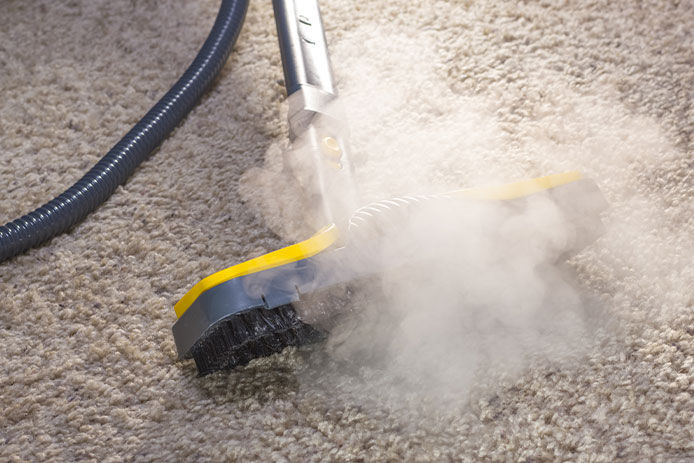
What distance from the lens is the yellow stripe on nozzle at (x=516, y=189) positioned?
77cm

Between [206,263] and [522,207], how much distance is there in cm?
42

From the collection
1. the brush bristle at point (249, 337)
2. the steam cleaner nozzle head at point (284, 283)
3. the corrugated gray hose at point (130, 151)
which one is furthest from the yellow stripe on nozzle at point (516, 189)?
the corrugated gray hose at point (130, 151)

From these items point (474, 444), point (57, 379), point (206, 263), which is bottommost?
point (474, 444)

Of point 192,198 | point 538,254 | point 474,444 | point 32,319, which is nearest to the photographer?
point 474,444

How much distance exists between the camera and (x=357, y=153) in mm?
1034

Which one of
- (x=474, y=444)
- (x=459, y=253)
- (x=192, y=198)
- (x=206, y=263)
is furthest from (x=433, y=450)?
(x=192, y=198)

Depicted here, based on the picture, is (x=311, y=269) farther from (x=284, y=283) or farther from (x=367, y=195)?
(x=367, y=195)

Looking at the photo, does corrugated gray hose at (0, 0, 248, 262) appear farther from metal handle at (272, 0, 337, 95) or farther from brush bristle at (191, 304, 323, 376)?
brush bristle at (191, 304, 323, 376)

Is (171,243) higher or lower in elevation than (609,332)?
higher

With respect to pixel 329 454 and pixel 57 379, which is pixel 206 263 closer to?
pixel 57 379

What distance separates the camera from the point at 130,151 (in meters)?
1.04

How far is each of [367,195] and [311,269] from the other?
0.89 ft

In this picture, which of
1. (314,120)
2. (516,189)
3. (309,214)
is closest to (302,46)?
(314,120)

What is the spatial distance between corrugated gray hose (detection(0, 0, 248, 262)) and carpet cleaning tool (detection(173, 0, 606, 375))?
0.99 ft
